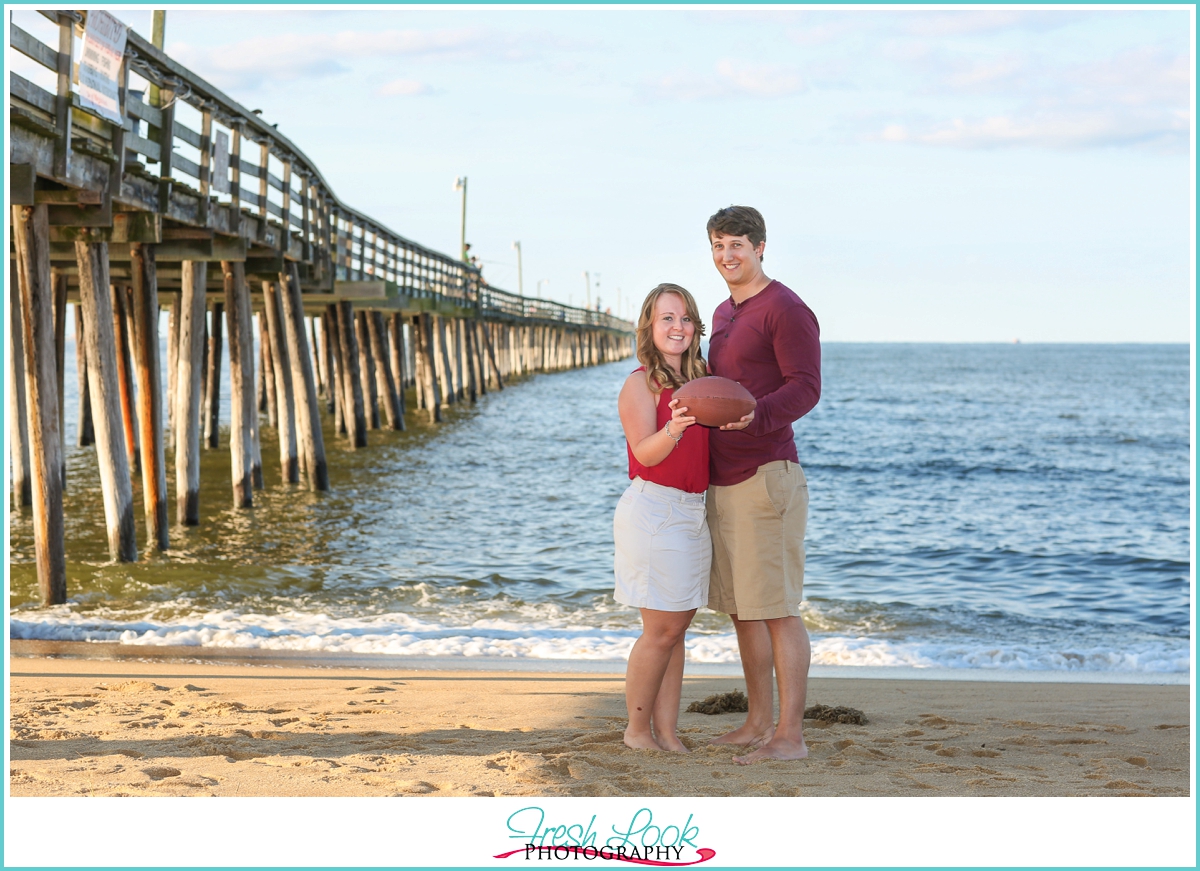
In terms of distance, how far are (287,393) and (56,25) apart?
750cm

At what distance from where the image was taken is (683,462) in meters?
3.88

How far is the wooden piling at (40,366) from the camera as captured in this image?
743cm

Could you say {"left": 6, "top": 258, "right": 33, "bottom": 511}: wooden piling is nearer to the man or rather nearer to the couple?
the couple

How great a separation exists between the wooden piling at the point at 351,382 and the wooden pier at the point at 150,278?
3cm

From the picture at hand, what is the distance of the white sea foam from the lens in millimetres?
7238

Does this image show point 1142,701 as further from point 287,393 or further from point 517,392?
point 517,392

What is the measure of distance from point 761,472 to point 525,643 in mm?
3982

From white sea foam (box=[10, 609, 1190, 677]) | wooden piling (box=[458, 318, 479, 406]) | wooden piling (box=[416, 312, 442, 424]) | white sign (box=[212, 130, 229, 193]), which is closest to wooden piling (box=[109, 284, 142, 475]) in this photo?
white sign (box=[212, 130, 229, 193])

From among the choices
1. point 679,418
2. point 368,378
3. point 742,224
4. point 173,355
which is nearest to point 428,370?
point 368,378

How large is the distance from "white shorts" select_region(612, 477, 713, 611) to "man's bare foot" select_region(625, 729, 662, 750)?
55cm

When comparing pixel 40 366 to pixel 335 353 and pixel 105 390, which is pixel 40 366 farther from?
pixel 335 353

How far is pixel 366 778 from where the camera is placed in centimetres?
370

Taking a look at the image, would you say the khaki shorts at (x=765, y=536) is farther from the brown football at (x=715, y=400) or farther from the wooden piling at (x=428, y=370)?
the wooden piling at (x=428, y=370)

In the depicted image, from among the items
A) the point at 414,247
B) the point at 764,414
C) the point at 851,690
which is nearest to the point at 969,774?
the point at 764,414
